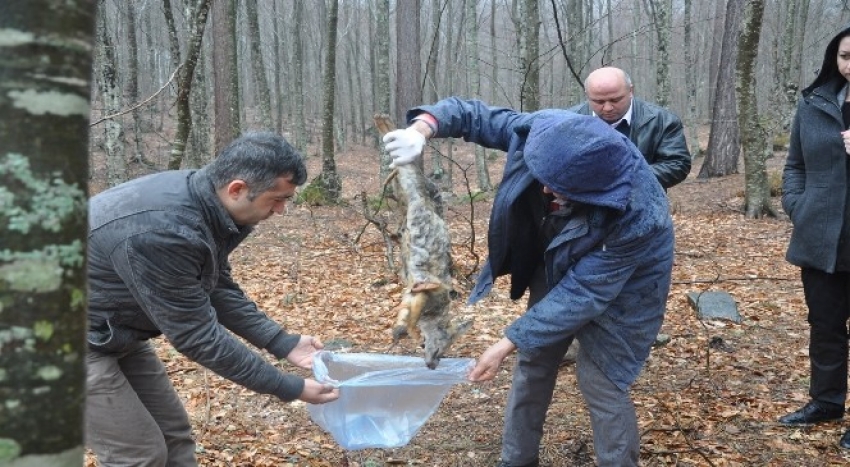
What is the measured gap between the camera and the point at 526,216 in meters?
2.68

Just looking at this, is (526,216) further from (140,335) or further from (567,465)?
(140,335)

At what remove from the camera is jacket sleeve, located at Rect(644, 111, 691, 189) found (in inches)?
142

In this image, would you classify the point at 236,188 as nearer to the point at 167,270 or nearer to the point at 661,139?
the point at 167,270

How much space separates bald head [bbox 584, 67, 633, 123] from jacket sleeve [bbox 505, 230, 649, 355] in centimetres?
147

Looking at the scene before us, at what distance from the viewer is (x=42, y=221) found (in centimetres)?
79

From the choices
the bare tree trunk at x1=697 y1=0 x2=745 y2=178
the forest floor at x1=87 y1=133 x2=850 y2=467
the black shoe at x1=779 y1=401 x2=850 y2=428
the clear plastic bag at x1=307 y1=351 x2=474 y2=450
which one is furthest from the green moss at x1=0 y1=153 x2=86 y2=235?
the bare tree trunk at x1=697 y1=0 x2=745 y2=178

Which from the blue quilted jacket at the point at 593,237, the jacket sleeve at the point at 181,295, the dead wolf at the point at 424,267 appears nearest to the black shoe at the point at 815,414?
the blue quilted jacket at the point at 593,237

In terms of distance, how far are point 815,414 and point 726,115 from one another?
10441 mm

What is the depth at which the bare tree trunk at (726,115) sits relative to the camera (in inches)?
459

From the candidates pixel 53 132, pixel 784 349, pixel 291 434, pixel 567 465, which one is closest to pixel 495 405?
pixel 567 465

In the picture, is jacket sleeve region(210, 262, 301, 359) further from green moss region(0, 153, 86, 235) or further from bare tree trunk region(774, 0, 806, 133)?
→ bare tree trunk region(774, 0, 806, 133)

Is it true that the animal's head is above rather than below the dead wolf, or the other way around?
below

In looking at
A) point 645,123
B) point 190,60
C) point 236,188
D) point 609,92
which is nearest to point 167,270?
point 236,188

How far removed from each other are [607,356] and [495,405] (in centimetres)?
152
